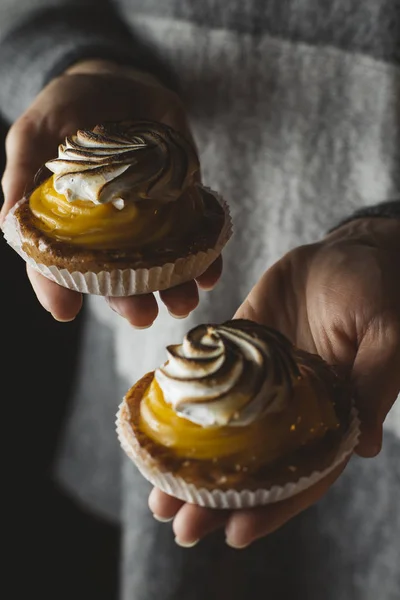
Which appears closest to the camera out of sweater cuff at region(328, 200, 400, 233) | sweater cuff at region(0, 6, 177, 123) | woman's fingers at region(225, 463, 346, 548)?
woman's fingers at region(225, 463, 346, 548)

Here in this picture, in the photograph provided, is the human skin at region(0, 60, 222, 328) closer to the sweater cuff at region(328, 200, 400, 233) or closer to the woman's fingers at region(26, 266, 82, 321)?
the woman's fingers at region(26, 266, 82, 321)

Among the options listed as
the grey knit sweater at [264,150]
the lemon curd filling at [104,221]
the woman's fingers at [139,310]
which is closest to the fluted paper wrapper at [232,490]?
the woman's fingers at [139,310]

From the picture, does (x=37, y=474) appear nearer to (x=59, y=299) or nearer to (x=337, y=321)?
(x=59, y=299)

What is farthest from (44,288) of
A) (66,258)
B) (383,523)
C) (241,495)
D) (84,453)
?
(84,453)

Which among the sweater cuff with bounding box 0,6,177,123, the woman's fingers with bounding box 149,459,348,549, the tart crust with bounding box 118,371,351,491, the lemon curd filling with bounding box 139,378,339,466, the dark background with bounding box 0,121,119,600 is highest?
the sweater cuff with bounding box 0,6,177,123

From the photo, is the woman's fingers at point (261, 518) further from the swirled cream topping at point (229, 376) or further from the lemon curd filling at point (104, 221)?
the lemon curd filling at point (104, 221)

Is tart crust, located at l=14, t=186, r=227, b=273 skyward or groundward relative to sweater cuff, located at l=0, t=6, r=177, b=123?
groundward

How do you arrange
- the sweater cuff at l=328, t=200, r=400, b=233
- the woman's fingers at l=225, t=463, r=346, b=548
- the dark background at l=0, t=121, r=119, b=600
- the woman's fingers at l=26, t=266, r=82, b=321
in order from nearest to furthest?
the woman's fingers at l=225, t=463, r=346, b=548 < the woman's fingers at l=26, t=266, r=82, b=321 < the sweater cuff at l=328, t=200, r=400, b=233 < the dark background at l=0, t=121, r=119, b=600

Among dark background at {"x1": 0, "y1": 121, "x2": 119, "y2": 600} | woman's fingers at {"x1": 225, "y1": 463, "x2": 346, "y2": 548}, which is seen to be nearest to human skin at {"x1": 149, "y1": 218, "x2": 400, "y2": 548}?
woman's fingers at {"x1": 225, "y1": 463, "x2": 346, "y2": 548}
